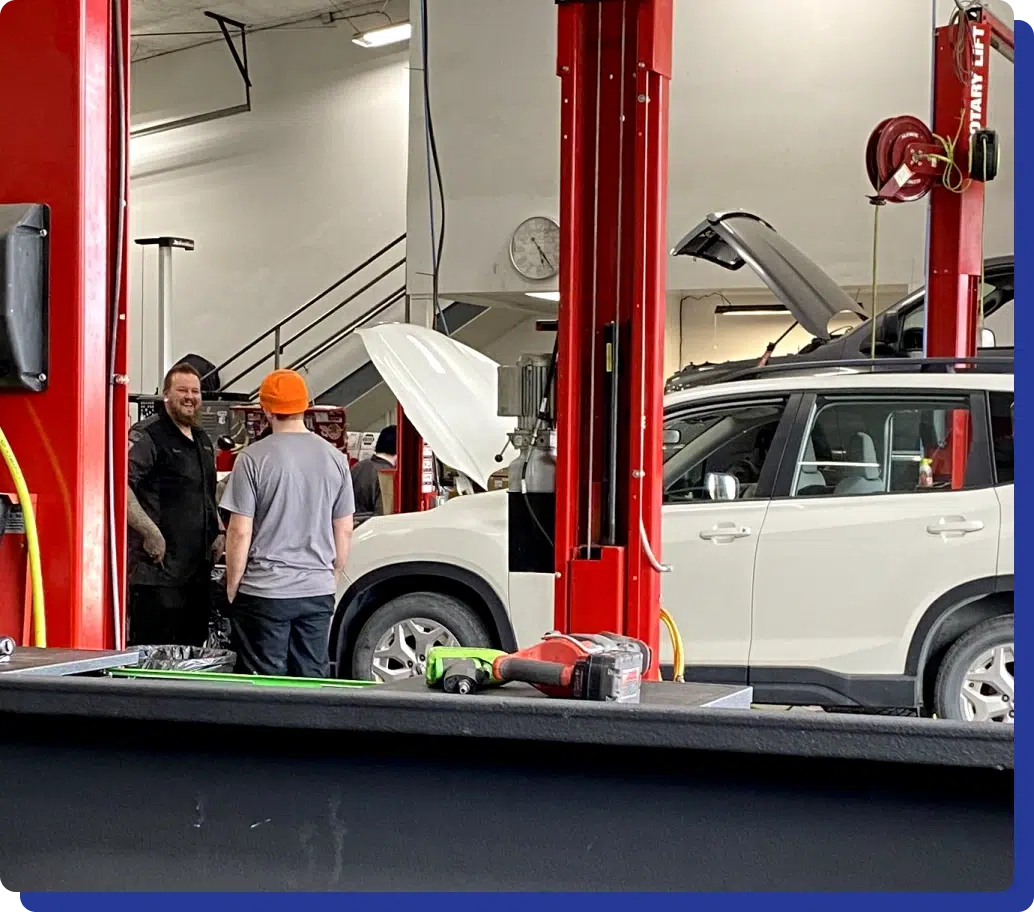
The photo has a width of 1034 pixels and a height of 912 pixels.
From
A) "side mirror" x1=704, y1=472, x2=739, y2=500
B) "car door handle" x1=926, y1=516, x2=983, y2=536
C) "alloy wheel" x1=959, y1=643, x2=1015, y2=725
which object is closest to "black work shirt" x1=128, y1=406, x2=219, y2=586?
"side mirror" x1=704, y1=472, x2=739, y2=500

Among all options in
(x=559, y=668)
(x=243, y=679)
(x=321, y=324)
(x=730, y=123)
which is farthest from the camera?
(x=321, y=324)

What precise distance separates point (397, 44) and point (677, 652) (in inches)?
533

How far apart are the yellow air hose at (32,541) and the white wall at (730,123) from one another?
9.45 meters

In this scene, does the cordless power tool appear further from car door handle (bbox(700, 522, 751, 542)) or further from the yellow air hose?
car door handle (bbox(700, 522, 751, 542))

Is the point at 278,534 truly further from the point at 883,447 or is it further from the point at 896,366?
the point at 896,366

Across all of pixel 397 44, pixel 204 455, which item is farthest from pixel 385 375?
pixel 397 44

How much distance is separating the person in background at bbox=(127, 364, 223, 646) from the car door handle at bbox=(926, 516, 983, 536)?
9.89 feet

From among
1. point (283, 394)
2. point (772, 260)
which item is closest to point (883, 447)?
point (772, 260)

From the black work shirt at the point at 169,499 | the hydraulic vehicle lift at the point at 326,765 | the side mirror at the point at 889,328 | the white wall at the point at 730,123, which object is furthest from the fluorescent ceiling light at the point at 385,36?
the hydraulic vehicle lift at the point at 326,765

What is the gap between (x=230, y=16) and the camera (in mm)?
16719

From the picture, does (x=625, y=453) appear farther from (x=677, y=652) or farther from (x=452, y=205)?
(x=452, y=205)

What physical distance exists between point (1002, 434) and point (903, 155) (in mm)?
1964

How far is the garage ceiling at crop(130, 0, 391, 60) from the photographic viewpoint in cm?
1614

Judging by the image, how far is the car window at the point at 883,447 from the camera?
236 inches
